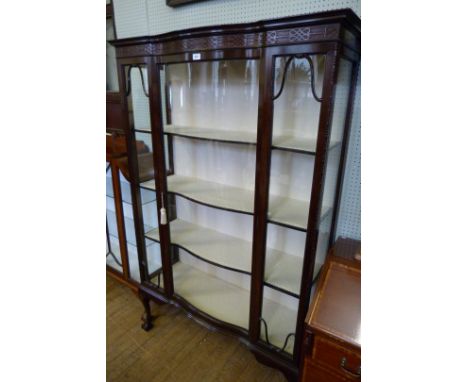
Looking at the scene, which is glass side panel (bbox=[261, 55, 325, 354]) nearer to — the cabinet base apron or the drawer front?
the cabinet base apron

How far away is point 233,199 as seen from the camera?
1547mm

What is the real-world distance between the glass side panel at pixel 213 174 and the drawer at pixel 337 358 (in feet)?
1.71

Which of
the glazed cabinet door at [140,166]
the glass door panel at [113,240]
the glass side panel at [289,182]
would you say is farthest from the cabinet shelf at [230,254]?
the glass door panel at [113,240]

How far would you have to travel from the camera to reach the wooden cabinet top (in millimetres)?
1004

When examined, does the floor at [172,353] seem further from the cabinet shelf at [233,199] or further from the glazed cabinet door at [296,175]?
the cabinet shelf at [233,199]

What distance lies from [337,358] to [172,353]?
1.22 meters

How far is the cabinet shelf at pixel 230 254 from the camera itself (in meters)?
1.42

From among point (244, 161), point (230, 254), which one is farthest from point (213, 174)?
point (230, 254)

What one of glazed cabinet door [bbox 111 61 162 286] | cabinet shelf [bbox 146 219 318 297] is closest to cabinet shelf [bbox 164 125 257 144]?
glazed cabinet door [bbox 111 61 162 286]

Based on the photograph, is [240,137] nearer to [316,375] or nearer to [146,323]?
[316,375]

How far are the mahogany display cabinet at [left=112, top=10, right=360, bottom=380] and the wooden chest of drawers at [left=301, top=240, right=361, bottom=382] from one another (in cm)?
14

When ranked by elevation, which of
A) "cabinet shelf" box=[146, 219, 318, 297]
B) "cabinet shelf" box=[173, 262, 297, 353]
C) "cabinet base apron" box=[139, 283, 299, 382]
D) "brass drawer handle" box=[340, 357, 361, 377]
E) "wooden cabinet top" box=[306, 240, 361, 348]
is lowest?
"cabinet base apron" box=[139, 283, 299, 382]
